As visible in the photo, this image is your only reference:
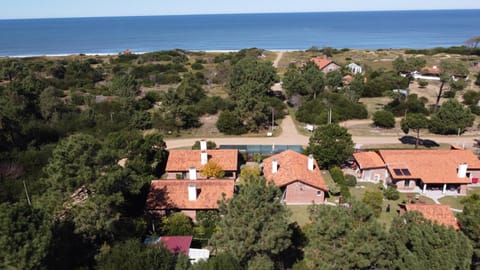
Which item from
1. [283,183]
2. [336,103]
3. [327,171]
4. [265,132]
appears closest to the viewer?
[283,183]

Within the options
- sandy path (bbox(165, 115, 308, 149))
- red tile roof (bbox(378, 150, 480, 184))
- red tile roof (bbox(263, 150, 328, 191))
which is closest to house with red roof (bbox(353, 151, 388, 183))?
red tile roof (bbox(378, 150, 480, 184))

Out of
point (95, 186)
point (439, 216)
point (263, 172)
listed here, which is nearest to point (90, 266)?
point (95, 186)

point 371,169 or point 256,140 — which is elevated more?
point 371,169

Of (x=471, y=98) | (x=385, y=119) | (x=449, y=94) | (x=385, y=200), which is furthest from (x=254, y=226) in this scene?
(x=449, y=94)

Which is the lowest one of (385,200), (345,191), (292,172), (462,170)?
(385,200)

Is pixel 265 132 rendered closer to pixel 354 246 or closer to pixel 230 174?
pixel 230 174

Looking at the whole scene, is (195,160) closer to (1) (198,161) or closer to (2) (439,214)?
(1) (198,161)

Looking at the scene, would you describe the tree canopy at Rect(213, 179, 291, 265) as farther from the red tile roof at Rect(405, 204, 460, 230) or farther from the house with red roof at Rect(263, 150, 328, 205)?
the red tile roof at Rect(405, 204, 460, 230)
